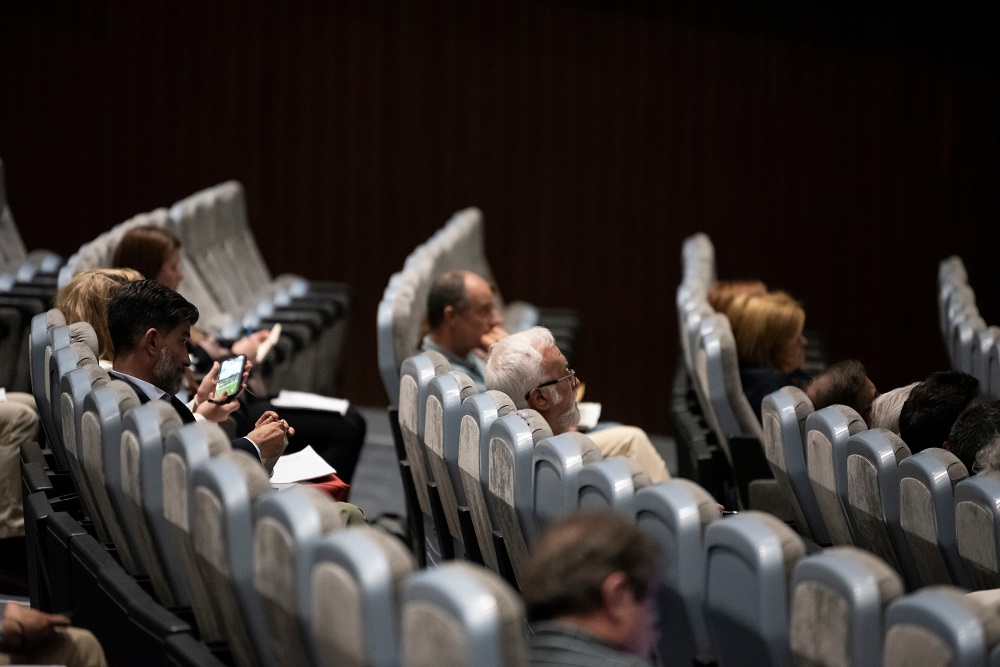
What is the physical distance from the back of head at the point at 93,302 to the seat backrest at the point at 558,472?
409mm

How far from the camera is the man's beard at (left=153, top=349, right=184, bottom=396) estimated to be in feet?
2.96

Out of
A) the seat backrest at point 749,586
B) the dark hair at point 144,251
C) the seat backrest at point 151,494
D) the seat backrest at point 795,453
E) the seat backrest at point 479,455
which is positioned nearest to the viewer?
the seat backrest at point 749,586

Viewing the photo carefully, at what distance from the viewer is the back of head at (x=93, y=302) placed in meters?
0.96

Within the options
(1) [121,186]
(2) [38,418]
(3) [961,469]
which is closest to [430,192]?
(1) [121,186]

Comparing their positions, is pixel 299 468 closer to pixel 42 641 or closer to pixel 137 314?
pixel 137 314

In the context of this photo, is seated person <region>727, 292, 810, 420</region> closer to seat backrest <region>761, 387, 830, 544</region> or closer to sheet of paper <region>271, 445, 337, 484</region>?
seat backrest <region>761, 387, 830, 544</region>

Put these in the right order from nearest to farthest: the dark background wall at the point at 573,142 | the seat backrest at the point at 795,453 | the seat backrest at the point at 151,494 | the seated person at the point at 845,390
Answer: the seat backrest at the point at 151,494 → the seat backrest at the point at 795,453 → the seated person at the point at 845,390 → the dark background wall at the point at 573,142

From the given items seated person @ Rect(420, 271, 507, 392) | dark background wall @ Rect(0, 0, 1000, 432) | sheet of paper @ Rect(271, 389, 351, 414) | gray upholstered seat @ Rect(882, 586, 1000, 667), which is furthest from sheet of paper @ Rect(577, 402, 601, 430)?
dark background wall @ Rect(0, 0, 1000, 432)

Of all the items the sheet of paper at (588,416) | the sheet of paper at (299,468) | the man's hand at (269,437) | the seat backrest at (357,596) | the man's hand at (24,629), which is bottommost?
the sheet of paper at (588,416)

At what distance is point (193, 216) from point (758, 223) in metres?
1.01

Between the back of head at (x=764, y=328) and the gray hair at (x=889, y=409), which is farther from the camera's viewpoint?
the back of head at (x=764, y=328)

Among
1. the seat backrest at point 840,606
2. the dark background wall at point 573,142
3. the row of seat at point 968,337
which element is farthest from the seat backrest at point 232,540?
the dark background wall at point 573,142

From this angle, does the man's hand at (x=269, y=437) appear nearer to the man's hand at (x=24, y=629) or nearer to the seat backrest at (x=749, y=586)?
the man's hand at (x=24, y=629)

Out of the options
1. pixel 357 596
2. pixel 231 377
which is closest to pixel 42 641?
pixel 357 596
